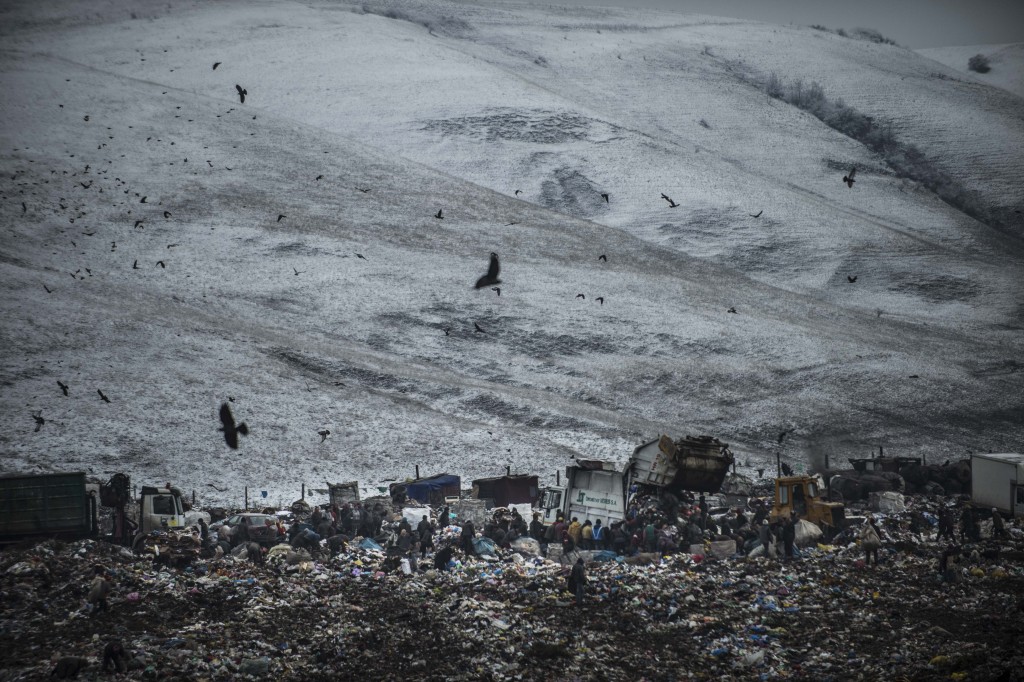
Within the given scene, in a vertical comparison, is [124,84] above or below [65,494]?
above

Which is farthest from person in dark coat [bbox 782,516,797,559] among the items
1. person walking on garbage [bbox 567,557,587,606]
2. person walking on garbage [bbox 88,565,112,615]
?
person walking on garbage [bbox 88,565,112,615]

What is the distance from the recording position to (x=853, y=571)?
21797mm

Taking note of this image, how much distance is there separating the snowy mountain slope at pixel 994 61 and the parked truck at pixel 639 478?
95.4 meters

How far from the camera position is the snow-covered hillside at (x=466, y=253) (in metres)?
41.4

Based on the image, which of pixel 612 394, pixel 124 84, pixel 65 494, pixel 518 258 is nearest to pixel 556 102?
pixel 518 258

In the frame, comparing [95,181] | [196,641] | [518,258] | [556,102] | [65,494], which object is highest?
[556,102]

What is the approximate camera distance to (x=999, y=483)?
27844 millimetres

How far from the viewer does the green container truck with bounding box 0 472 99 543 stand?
904 inches

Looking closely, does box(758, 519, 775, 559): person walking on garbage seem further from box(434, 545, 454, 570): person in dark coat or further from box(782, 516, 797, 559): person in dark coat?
box(434, 545, 454, 570): person in dark coat

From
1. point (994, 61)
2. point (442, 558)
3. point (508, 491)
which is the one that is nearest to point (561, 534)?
point (442, 558)

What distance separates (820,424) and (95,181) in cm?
5052

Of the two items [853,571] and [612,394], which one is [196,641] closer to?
[853,571]

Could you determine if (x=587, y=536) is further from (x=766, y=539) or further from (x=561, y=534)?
(x=766, y=539)

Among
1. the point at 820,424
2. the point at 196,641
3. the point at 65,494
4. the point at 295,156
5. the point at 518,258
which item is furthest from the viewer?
the point at 295,156
